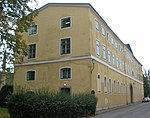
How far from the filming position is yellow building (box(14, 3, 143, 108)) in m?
28.5

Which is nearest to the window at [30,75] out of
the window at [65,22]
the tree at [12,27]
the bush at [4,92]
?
the bush at [4,92]

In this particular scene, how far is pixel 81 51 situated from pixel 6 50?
11.8m

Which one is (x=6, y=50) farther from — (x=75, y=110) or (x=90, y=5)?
(x=90, y=5)

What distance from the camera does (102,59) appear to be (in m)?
33.2

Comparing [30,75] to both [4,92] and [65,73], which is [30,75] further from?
[65,73]

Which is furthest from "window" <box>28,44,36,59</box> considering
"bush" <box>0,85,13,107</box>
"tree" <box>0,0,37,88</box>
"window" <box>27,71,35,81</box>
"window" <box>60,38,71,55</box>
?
"tree" <box>0,0,37,88</box>

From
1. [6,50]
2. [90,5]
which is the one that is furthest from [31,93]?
[90,5]

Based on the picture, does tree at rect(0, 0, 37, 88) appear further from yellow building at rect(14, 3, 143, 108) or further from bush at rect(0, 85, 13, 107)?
bush at rect(0, 85, 13, 107)

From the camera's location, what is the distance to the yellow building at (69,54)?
28547mm

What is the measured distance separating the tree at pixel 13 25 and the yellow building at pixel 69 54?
1027 cm

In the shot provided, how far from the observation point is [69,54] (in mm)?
29594

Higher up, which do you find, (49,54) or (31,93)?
(49,54)

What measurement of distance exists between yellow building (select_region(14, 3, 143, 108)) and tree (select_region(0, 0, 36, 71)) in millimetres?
10273

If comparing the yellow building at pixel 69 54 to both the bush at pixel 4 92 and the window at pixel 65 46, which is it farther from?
the bush at pixel 4 92
